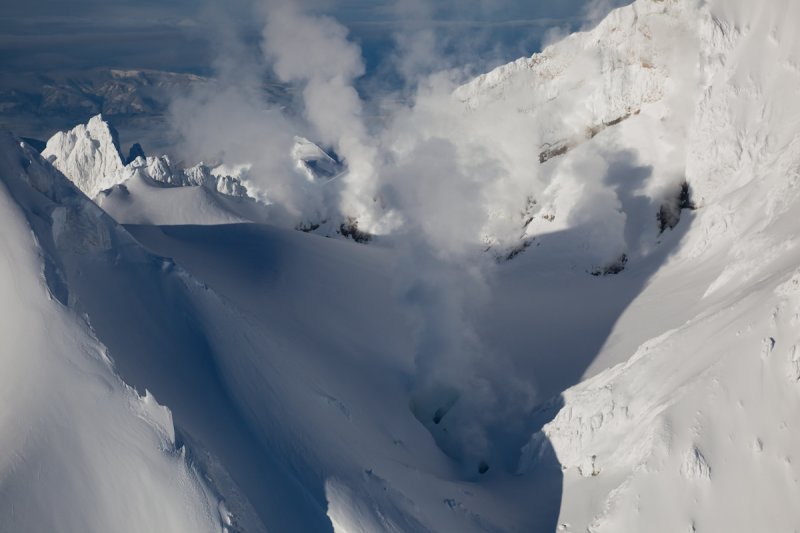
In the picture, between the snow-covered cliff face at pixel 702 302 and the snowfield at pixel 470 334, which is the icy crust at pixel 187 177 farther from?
the snow-covered cliff face at pixel 702 302

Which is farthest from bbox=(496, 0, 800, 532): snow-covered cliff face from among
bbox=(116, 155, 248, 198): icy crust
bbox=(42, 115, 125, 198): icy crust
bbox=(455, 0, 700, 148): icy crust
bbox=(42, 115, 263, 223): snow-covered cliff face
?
bbox=(42, 115, 125, 198): icy crust

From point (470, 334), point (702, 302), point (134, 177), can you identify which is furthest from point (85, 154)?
point (702, 302)

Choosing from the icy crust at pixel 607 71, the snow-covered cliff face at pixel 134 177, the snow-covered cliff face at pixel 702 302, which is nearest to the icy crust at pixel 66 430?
the snow-covered cliff face at pixel 702 302

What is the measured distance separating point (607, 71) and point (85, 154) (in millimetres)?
92536

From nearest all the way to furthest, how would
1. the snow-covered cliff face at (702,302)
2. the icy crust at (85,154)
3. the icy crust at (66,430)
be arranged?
the icy crust at (66,430), the snow-covered cliff face at (702,302), the icy crust at (85,154)

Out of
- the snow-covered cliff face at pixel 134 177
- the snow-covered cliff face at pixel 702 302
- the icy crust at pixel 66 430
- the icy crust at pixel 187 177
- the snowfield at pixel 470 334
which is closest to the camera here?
the icy crust at pixel 66 430

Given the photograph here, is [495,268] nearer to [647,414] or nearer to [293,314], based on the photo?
[293,314]

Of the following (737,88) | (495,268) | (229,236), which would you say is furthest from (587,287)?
(229,236)

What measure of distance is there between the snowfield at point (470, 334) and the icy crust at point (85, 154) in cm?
6991

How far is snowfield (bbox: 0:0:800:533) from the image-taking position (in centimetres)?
2319

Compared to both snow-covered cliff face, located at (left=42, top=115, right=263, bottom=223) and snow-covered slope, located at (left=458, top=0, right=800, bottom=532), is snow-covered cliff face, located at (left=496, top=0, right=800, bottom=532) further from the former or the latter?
snow-covered cliff face, located at (left=42, top=115, right=263, bottom=223)

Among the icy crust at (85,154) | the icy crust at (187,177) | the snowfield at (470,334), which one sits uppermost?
the snowfield at (470,334)

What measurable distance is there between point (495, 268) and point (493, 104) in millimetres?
30974

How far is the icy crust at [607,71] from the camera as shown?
62438 mm
